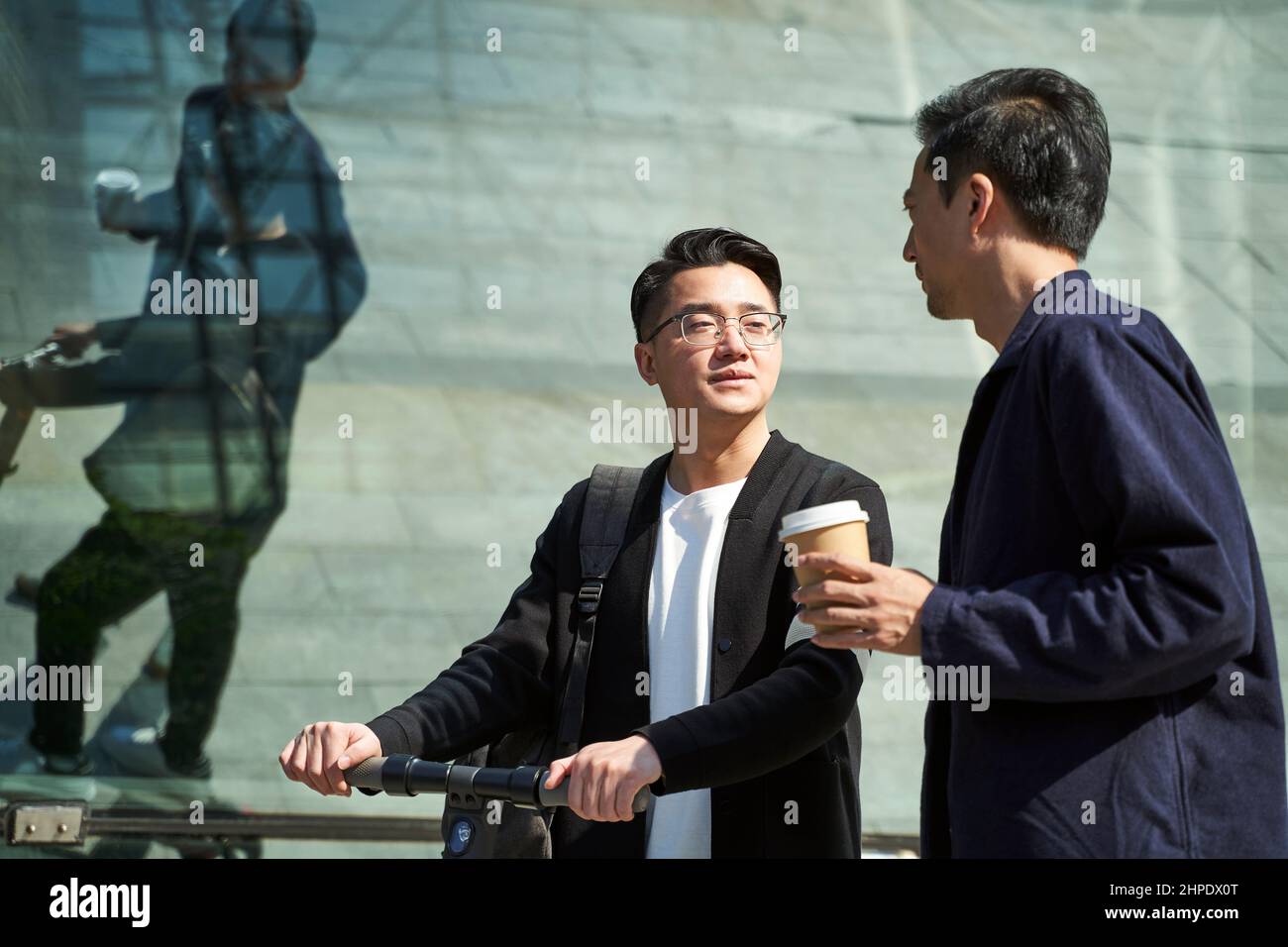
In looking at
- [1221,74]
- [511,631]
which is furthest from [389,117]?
[511,631]

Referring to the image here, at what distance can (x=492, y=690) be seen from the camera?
7.41 feet

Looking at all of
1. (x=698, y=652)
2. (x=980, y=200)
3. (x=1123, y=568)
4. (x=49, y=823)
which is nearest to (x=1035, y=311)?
(x=980, y=200)

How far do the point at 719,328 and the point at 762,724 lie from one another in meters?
0.69

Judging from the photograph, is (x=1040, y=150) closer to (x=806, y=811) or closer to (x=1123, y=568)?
(x=1123, y=568)

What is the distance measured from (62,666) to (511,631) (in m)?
2.89

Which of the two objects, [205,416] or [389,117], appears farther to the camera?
[389,117]

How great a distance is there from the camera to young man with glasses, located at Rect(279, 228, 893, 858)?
199cm

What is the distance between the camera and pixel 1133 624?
1536 mm

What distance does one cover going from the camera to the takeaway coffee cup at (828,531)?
5.49 feet

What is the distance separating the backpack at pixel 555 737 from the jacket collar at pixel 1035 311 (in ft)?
2.38

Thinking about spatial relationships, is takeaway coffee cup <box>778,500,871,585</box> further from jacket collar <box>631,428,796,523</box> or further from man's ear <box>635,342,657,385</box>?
man's ear <box>635,342,657,385</box>

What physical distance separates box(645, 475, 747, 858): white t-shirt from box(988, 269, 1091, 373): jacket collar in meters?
0.58

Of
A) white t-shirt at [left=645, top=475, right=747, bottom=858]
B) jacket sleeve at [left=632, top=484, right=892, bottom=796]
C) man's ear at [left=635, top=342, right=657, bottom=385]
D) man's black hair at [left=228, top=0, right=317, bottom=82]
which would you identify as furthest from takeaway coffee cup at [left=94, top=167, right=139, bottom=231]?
jacket sleeve at [left=632, top=484, right=892, bottom=796]
